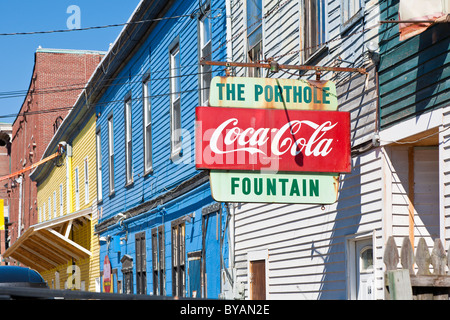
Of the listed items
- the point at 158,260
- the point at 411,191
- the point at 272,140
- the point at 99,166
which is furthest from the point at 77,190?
the point at 411,191

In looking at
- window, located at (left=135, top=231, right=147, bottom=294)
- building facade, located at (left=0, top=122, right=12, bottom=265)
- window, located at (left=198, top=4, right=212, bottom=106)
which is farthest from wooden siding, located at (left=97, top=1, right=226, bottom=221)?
building facade, located at (left=0, top=122, right=12, bottom=265)

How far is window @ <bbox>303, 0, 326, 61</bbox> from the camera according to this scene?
11758mm

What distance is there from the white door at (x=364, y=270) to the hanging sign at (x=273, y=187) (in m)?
1.17

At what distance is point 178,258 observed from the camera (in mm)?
19047

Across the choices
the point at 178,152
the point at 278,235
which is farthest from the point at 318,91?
the point at 178,152

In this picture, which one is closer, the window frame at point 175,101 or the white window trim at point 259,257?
the white window trim at point 259,257

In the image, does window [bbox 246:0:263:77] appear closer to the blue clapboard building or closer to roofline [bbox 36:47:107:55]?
the blue clapboard building

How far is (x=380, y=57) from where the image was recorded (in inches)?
386

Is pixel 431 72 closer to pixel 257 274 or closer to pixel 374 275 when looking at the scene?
pixel 374 275

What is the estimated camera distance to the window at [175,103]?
18.8 metres

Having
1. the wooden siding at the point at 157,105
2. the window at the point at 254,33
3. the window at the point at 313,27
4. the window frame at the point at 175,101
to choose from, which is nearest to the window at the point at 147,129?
the wooden siding at the point at 157,105

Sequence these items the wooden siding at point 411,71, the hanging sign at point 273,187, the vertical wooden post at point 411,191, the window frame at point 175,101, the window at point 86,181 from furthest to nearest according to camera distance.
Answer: the window at point 86,181 → the window frame at point 175,101 → the vertical wooden post at point 411,191 → the hanging sign at point 273,187 → the wooden siding at point 411,71

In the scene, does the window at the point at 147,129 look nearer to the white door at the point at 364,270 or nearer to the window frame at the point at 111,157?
the window frame at the point at 111,157

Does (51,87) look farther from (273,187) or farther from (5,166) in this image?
(273,187)
